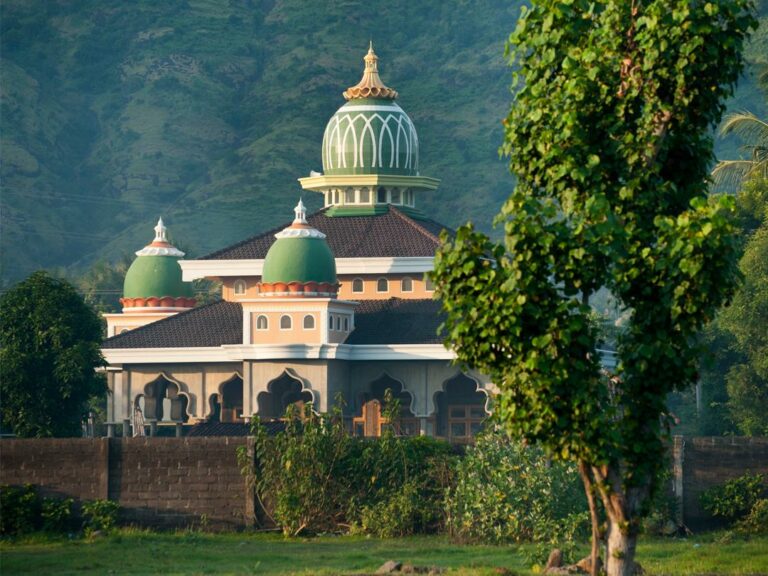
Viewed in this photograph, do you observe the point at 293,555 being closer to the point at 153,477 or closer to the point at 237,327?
the point at 153,477

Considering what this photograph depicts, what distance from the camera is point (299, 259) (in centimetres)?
5431

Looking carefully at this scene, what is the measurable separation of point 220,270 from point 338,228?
465 cm

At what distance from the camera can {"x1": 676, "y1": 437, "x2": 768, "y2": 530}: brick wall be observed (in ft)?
123

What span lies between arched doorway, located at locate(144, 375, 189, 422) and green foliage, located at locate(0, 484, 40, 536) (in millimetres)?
20064

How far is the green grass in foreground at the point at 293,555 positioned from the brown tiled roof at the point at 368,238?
72.7ft

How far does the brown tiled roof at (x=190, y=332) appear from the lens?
5784 centimetres

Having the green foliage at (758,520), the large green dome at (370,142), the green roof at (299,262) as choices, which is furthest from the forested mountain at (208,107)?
the green foliage at (758,520)

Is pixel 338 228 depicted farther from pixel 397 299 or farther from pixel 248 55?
pixel 248 55

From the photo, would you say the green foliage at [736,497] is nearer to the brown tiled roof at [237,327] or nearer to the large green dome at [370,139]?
the brown tiled roof at [237,327]

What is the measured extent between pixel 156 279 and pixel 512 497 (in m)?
30.7

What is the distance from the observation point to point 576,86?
21750mm

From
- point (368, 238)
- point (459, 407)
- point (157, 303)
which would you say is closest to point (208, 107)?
point (157, 303)

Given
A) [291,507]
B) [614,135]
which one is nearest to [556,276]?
[614,135]

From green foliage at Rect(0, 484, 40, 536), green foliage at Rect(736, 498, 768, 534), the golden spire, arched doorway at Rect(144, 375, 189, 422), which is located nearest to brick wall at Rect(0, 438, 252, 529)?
green foliage at Rect(0, 484, 40, 536)
